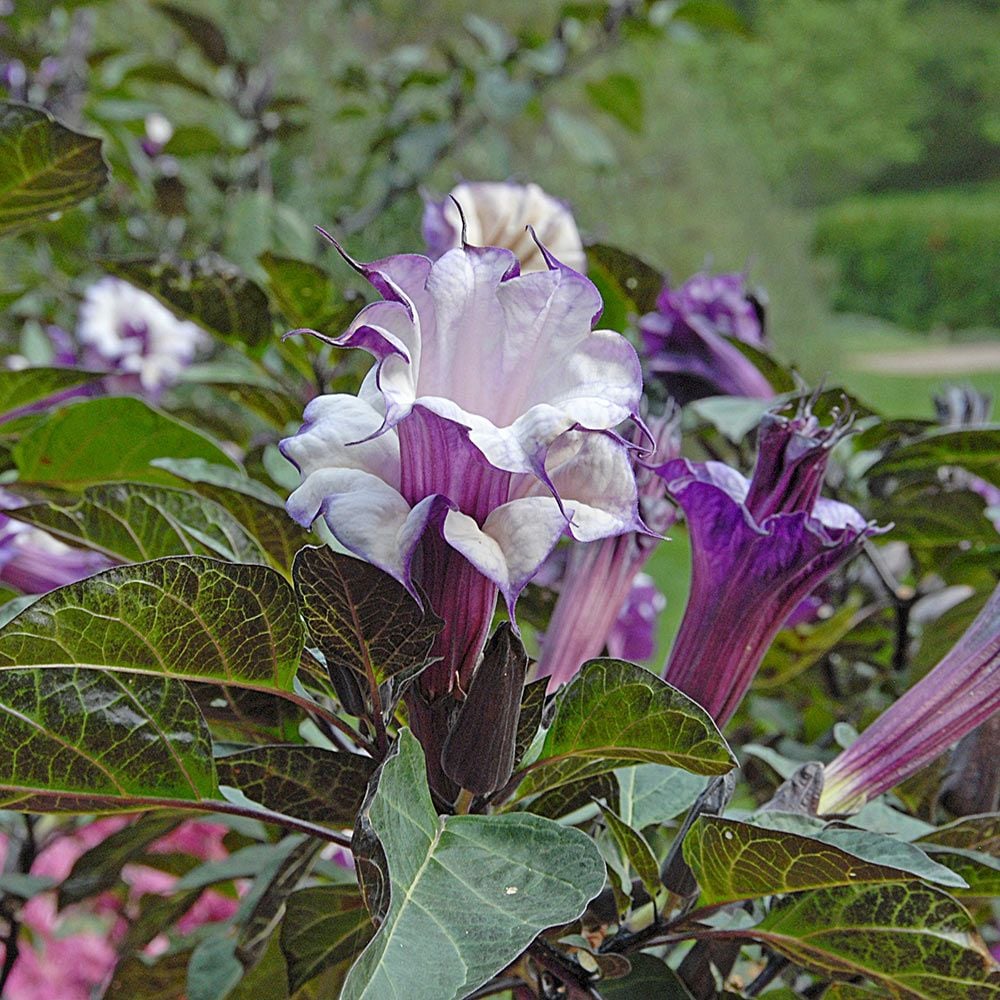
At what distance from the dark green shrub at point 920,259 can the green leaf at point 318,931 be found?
1608 cm

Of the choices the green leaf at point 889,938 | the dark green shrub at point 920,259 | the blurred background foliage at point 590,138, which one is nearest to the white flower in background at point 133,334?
the blurred background foliage at point 590,138

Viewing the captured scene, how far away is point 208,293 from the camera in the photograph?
30.3 inches

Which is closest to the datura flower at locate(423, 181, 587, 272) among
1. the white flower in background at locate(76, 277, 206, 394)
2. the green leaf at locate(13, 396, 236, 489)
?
the green leaf at locate(13, 396, 236, 489)

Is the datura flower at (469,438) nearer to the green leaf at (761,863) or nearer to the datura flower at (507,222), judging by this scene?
the green leaf at (761,863)

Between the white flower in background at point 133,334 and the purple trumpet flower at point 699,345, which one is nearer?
the purple trumpet flower at point 699,345

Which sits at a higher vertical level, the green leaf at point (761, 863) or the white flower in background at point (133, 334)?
the green leaf at point (761, 863)

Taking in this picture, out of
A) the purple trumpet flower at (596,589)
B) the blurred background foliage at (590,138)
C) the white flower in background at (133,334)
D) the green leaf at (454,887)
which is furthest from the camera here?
the blurred background foliage at (590,138)

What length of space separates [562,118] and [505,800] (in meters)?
1.58

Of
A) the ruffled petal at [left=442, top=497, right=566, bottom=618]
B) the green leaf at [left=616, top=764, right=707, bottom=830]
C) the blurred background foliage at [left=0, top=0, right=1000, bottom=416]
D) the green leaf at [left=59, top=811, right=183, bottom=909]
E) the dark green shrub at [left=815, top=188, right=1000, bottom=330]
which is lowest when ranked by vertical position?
the dark green shrub at [left=815, top=188, right=1000, bottom=330]

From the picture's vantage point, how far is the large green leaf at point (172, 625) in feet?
1.19

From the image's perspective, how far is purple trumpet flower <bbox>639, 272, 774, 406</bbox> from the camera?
0.79 metres

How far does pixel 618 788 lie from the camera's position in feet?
1.62

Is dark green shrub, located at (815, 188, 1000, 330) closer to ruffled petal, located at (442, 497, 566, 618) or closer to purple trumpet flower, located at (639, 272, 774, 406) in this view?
purple trumpet flower, located at (639, 272, 774, 406)

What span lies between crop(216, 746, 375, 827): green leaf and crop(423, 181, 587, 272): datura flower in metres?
0.43
